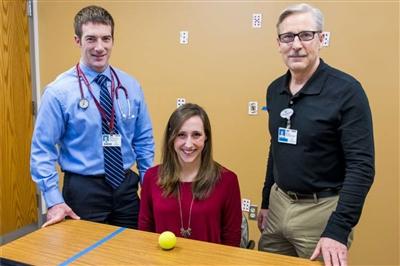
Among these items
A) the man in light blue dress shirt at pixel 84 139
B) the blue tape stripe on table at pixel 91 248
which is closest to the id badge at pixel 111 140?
the man in light blue dress shirt at pixel 84 139

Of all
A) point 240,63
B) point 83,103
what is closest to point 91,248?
point 83,103

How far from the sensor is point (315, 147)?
159 cm

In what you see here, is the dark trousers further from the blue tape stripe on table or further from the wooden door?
the wooden door

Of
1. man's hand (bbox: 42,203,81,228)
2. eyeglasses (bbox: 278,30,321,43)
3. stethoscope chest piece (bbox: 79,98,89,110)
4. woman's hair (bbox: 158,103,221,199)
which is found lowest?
man's hand (bbox: 42,203,81,228)

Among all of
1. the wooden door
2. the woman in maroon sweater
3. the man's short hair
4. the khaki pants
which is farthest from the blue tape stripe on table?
the wooden door

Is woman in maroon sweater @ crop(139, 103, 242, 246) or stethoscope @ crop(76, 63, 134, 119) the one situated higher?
stethoscope @ crop(76, 63, 134, 119)

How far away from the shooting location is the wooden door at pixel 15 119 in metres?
3.59

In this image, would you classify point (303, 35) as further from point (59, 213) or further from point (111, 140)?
point (59, 213)

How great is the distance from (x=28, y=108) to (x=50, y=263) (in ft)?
9.47

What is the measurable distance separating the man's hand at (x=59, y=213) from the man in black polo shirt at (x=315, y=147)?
0.98 metres

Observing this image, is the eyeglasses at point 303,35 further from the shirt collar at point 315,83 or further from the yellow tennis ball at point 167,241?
the yellow tennis ball at point 167,241

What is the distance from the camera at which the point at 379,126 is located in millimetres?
2871

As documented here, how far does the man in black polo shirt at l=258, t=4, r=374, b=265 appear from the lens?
1.47m

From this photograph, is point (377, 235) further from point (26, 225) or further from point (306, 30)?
point (26, 225)
